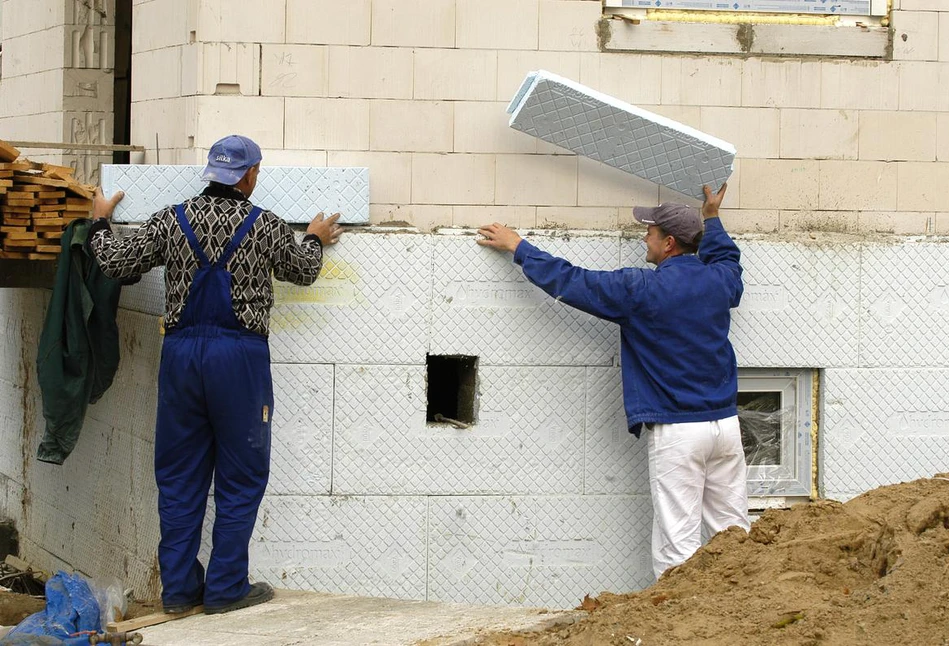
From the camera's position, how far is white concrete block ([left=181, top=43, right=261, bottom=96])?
6.34 m

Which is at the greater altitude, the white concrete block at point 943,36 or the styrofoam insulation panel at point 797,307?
the white concrete block at point 943,36

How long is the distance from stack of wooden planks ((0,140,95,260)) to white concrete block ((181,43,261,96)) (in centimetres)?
84

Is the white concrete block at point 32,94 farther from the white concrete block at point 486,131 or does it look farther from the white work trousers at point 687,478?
the white work trousers at point 687,478

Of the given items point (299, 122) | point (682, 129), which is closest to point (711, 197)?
point (682, 129)

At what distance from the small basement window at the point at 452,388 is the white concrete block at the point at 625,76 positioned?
1491 mm

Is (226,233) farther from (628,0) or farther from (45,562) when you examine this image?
(45,562)

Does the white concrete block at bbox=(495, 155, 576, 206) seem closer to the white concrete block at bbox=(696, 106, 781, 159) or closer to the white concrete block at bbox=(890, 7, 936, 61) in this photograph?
the white concrete block at bbox=(696, 106, 781, 159)

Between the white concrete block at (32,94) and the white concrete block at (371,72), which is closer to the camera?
the white concrete block at (371,72)

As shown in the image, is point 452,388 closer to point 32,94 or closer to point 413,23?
point 413,23

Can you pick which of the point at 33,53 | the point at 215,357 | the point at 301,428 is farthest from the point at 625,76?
the point at 33,53

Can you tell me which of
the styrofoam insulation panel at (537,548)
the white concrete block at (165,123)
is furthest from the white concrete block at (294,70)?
the styrofoam insulation panel at (537,548)

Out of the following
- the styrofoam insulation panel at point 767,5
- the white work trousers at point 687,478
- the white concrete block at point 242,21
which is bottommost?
the white work trousers at point 687,478

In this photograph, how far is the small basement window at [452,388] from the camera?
6.50m

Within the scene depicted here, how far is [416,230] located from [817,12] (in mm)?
2321
